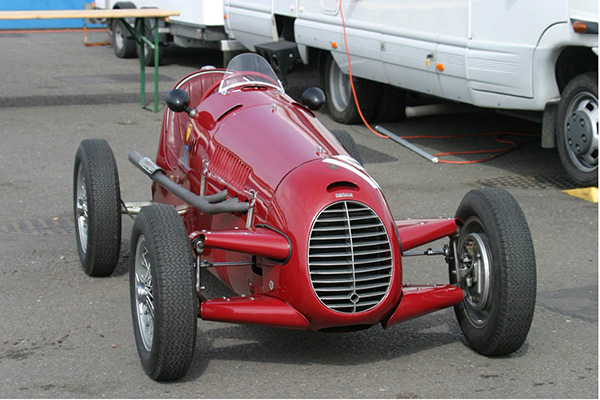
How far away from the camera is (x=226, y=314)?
459cm

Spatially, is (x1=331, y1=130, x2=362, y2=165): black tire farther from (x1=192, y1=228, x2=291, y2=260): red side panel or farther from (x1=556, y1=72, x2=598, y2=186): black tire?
(x1=556, y1=72, x2=598, y2=186): black tire

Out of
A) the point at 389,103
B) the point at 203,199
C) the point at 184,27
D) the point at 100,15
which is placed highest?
the point at 100,15

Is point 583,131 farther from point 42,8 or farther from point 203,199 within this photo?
point 42,8

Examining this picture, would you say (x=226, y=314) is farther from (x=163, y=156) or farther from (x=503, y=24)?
(x=503, y=24)

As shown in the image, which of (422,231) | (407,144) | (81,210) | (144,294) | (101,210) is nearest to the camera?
(144,294)

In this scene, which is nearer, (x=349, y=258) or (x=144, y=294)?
(x=349, y=258)

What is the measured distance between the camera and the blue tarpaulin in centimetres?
2152

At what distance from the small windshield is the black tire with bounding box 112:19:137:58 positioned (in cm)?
1110

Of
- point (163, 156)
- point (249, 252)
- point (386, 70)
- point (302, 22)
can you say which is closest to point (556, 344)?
point (249, 252)

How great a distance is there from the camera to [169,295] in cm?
445

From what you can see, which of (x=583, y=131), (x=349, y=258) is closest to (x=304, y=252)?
(x=349, y=258)

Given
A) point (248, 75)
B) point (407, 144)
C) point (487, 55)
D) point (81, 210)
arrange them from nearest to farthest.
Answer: point (248, 75) → point (81, 210) → point (487, 55) → point (407, 144)

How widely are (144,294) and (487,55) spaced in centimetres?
512

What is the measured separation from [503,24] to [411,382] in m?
4.94
